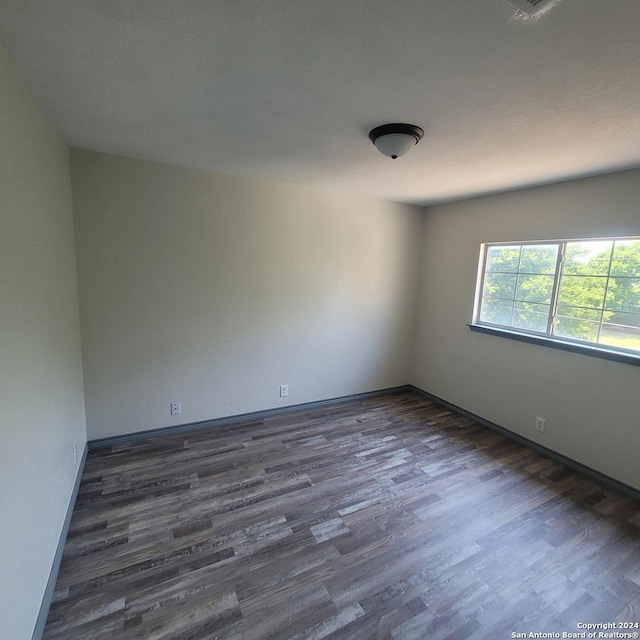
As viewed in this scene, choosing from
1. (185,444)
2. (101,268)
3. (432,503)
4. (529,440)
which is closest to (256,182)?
(101,268)

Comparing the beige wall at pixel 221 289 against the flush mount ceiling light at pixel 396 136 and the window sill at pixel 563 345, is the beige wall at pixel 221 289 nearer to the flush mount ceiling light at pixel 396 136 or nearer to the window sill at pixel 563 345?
the window sill at pixel 563 345

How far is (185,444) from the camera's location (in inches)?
113

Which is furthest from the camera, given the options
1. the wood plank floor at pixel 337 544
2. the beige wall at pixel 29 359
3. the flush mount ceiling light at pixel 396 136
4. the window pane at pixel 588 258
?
the window pane at pixel 588 258

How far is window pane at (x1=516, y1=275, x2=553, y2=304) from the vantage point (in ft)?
9.65

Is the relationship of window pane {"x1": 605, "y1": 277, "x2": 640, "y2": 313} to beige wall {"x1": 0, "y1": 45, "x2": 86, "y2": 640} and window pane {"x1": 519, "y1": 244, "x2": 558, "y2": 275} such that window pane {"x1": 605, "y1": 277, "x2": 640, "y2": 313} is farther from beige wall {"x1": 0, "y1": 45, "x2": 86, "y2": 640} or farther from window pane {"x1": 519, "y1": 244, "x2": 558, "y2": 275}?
beige wall {"x1": 0, "y1": 45, "x2": 86, "y2": 640}

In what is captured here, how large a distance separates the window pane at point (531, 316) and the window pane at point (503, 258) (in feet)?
1.25

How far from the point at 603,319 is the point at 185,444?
144 inches

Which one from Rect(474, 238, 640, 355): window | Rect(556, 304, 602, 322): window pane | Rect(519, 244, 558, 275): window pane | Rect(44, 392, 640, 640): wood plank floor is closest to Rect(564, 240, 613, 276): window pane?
Rect(474, 238, 640, 355): window

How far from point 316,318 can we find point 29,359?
2497 mm

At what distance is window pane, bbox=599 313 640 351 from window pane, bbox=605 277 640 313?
6 centimetres

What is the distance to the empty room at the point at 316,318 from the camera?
1.23 meters

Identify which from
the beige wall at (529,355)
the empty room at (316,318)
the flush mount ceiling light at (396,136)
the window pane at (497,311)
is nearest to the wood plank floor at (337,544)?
the empty room at (316,318)

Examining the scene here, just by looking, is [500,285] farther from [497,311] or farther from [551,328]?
[551,328]

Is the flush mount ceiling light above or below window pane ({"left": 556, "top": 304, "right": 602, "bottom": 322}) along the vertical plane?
above
